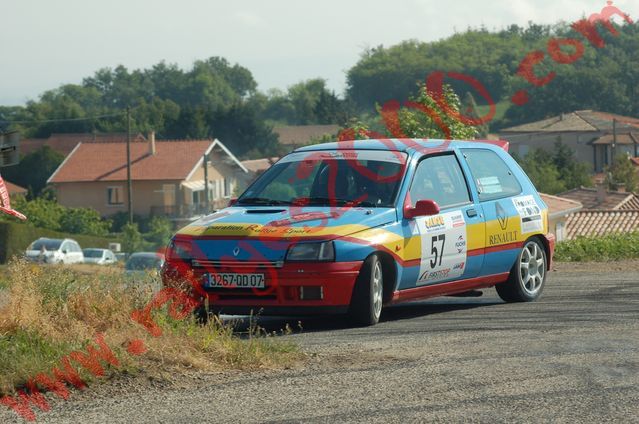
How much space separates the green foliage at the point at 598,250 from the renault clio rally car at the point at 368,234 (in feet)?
19.9

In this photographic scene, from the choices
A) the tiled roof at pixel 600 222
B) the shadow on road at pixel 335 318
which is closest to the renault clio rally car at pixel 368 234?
the shadow on road at pixel 335 318

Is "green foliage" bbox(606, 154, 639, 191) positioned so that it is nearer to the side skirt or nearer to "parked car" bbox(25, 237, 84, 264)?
"parked car" bbox(25, 237, 84, 264)

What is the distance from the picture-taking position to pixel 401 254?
34.3ft

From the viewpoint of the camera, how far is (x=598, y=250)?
19.4 metres

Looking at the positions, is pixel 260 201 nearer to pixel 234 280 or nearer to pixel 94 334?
pixel 234 280

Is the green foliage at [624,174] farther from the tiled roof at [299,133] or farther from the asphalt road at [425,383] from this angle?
the asphalt road at [425,383]

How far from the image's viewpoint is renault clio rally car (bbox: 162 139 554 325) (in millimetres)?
9898

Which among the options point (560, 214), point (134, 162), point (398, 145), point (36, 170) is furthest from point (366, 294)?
point (36, 170)

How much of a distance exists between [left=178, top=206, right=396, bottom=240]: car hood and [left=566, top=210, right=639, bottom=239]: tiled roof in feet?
122

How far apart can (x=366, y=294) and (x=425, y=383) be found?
271 cm

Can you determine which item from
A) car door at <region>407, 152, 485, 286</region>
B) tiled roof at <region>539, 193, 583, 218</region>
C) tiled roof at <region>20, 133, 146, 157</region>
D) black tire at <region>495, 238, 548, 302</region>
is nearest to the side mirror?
car door at <region>407, 152, 485, 286</region>

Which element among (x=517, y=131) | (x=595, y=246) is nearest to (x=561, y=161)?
(x=517, y=131)

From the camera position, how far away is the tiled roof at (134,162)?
90625 mm

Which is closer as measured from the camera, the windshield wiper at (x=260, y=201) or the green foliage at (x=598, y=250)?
the windshield wiper at (x=260, y=201)
